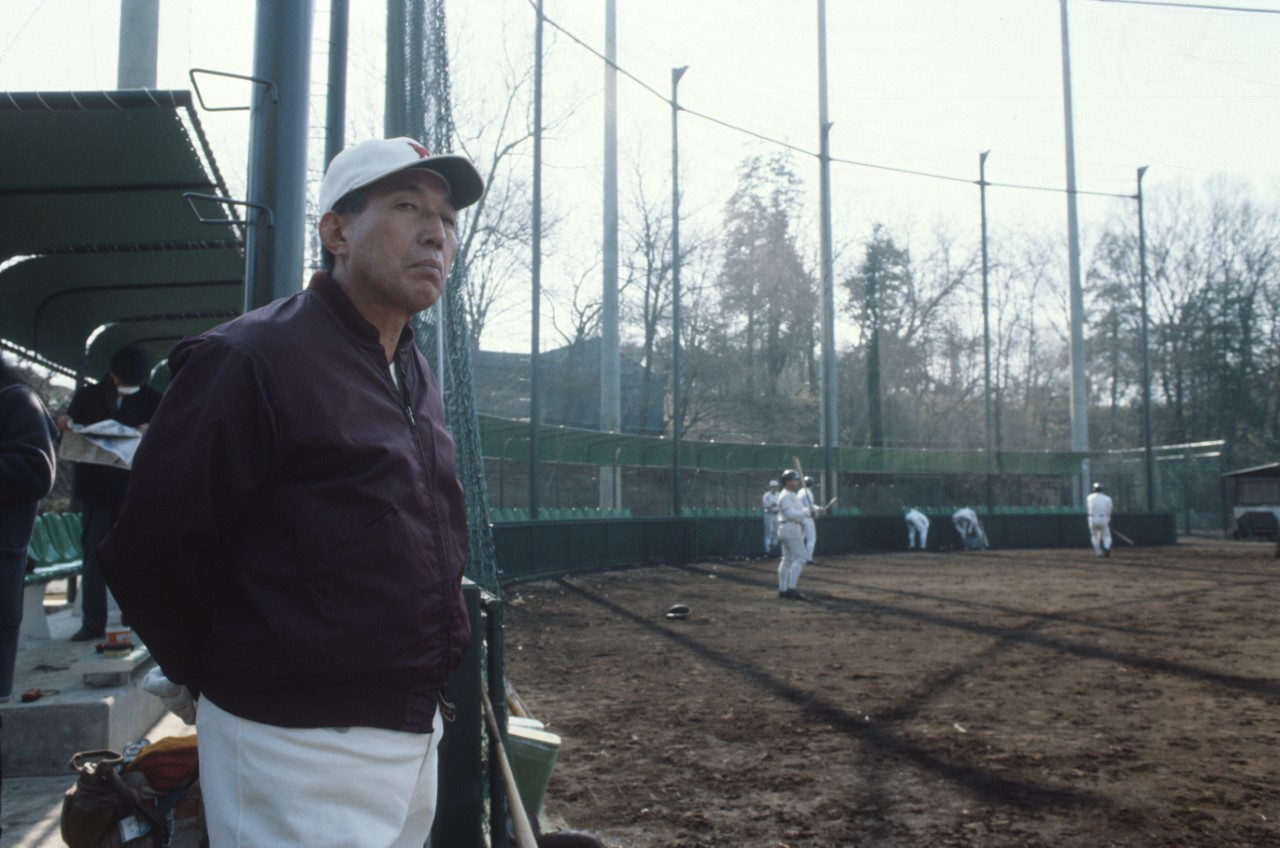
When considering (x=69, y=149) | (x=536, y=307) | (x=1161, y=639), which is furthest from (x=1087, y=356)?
(x=69, y=149)

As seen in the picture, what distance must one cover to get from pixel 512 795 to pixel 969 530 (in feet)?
113

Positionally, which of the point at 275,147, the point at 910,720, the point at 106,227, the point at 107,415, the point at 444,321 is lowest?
the point at 910,720

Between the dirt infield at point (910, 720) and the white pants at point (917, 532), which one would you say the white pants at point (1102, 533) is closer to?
the white pants at point (917, 532)

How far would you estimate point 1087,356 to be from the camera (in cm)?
6191

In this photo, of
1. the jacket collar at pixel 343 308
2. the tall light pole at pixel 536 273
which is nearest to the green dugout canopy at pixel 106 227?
the jacket collar at pixel 343 308

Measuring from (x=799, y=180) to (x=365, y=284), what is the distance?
5084cm

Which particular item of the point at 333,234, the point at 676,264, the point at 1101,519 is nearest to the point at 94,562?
the point at 333,234

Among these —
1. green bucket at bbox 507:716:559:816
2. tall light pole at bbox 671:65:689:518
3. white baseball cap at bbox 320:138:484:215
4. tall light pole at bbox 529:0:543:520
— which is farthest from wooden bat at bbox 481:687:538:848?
tall light pole at bbox 671:65:689:518

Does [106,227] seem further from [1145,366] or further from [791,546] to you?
[1145,366]

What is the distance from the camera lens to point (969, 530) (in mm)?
35562

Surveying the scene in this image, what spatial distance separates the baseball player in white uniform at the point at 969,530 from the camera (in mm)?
35250

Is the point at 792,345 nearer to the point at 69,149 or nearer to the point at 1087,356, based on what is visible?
the point at 1087,356

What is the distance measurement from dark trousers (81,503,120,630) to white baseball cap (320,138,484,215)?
4.79 metres

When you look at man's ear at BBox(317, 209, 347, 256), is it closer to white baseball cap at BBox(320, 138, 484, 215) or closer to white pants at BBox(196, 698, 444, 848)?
white baseball cap at BBox(320, 138, 484, 215)
